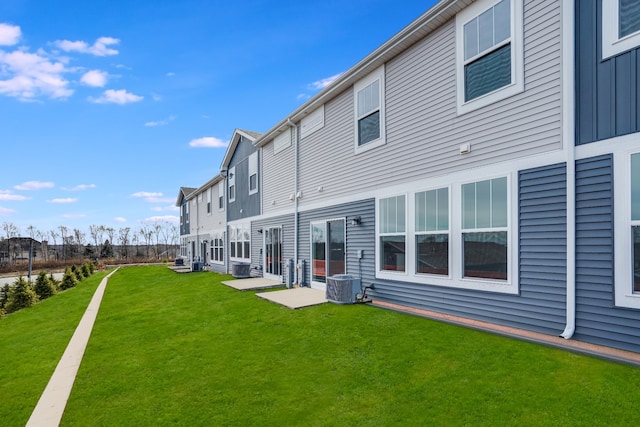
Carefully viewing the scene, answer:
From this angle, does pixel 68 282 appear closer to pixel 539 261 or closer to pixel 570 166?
pixel 539 261

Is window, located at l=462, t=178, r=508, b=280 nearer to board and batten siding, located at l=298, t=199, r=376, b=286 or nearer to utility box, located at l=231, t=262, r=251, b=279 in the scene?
board and batten siding, located at l=298, t=199, r=376, b=286

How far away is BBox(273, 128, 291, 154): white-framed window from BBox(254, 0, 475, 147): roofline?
1427mm

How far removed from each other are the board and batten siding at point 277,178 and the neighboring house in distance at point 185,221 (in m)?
17.1

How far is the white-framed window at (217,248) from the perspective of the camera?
838 inches

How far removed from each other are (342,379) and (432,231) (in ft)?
12.0

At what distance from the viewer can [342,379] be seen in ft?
14.2

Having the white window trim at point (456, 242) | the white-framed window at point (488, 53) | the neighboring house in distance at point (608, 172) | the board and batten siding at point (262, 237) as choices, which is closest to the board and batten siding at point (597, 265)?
the neighboring house in distance at point (608, 172)

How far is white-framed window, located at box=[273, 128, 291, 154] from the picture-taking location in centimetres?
1304

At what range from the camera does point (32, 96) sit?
1869cm

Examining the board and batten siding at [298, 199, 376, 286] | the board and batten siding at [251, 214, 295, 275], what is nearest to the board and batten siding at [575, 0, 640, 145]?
the board and batten siding at [298, 199, 376, 286]

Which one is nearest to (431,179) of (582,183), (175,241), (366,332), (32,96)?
(582,183)

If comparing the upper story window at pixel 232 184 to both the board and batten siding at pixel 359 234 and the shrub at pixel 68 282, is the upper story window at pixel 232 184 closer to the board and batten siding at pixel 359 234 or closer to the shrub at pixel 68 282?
the shrub at pixel 68 282

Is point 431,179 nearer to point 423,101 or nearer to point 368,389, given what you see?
point 423,101

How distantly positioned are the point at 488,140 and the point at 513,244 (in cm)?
178
